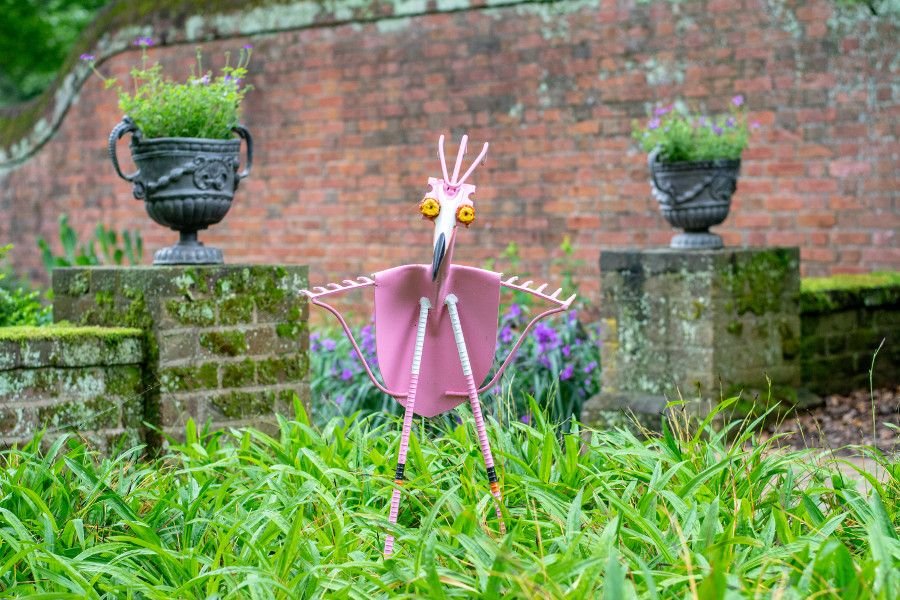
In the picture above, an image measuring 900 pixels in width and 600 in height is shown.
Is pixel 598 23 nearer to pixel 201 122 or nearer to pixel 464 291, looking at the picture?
pixel 201 122

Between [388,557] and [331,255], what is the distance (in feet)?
23.4

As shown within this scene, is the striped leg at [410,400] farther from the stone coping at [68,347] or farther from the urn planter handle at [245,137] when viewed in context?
the urn planter handle at [245,137]

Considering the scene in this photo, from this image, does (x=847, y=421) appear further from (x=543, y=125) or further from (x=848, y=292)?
(x=543, y=125)

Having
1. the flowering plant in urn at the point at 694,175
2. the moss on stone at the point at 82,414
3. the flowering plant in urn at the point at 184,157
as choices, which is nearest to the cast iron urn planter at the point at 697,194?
the flowering plant in urn at the point at 694,175

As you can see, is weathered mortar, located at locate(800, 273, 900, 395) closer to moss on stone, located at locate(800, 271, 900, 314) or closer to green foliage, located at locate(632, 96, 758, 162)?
moss on stone, located at locate(800, 271, 900, 314)

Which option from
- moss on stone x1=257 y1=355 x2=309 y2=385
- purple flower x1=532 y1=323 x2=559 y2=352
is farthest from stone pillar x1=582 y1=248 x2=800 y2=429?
moss on stone x1=257 y1=355 x2=309 y2=385

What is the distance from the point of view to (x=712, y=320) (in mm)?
5969

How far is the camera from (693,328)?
6.01 m

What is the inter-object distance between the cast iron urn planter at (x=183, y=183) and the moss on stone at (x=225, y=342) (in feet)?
1.07

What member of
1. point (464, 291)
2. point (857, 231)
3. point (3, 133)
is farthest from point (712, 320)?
point (3, 133)

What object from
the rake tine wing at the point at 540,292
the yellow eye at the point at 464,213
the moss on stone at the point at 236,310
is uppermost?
the yellow eye at the point at 464,213

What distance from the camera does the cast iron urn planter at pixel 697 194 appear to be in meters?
6.34

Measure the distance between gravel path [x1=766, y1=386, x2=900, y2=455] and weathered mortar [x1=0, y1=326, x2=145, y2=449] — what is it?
2987 mm

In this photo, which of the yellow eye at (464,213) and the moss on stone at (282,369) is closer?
the yellow eye at (464,213)
